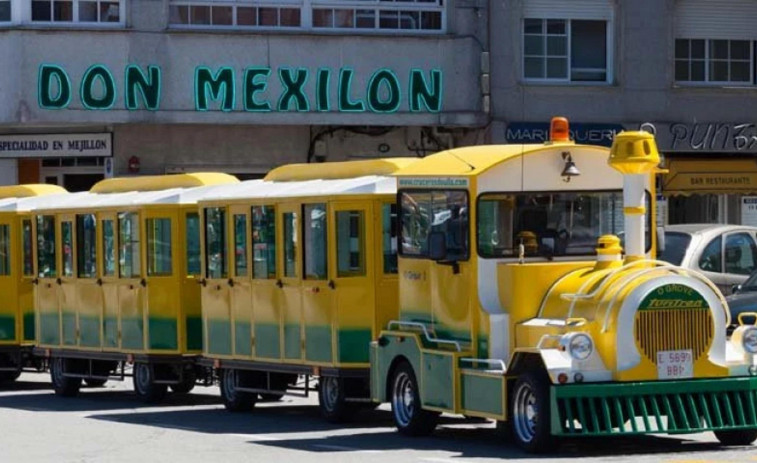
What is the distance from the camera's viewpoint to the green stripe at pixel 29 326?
24.8 meters

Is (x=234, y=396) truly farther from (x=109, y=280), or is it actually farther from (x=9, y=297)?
(x=9, y=297)

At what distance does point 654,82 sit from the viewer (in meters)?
35.9

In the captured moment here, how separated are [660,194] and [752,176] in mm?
1930

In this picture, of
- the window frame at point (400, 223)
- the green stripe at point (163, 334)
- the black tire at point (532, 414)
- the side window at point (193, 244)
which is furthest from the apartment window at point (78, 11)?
the black tire at point (532, 414)

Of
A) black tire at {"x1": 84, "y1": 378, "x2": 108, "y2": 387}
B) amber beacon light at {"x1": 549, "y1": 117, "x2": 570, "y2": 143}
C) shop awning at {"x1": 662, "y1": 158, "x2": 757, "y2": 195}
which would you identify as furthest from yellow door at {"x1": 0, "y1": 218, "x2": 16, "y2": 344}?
shop awning at {"x1": 662, "y1": 158, "x2": 757, "y2": 195}

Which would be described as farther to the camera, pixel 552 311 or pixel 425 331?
pixel 425 331

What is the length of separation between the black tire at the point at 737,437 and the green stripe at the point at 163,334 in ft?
26.7

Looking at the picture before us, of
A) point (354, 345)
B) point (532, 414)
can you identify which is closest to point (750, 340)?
point (532, 414)

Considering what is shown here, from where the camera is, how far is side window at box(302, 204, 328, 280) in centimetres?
1850

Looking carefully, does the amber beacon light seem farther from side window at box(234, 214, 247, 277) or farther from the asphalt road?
side window at box(234, 214, 247, 277)

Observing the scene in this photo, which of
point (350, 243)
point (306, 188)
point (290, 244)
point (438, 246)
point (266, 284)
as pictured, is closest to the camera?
point (438, 246)

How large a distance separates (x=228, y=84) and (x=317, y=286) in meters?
15.6

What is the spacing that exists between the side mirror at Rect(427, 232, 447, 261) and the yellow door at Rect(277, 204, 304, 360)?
3.20m

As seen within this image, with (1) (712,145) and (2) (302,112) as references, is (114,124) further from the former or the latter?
(1) (712,145)
